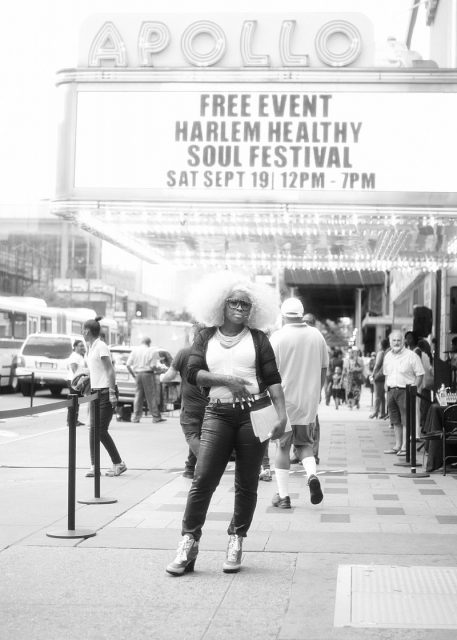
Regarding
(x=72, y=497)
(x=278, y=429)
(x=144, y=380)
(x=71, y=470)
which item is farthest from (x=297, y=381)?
(x=144, y=380)

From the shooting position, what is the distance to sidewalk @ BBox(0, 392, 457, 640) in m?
4.76

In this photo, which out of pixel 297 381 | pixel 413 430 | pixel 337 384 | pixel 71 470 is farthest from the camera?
pixel 337 384

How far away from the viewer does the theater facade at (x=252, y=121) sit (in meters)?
13.0

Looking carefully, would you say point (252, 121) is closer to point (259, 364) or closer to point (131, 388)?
point (259, 364)

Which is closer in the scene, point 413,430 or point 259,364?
point 259,364

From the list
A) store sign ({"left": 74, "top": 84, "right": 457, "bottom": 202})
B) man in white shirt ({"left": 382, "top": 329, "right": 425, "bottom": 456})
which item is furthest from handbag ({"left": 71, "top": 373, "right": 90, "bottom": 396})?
man in white shirt ({"left": 382, "top": 329, "right": 425, "bottom": 456})


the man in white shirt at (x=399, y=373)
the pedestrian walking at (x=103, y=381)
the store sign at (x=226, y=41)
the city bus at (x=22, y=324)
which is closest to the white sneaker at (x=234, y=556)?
the pedestrian walking at (x=103, y=381)

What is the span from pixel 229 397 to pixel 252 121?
26.3ft

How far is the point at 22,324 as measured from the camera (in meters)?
34.1

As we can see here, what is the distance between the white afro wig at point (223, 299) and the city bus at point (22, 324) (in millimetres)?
24708

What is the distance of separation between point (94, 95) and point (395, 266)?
10.5 metres

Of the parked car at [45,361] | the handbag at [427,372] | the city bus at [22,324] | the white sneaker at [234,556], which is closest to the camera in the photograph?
the white sneaker at [234,556]

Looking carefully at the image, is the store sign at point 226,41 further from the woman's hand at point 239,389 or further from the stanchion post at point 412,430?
the woman's hand at point 239,389

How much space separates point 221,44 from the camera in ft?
43.7
